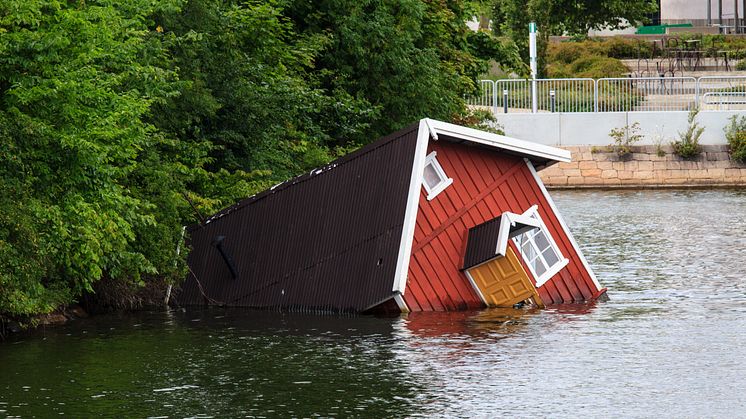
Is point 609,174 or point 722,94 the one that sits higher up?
point 722,94

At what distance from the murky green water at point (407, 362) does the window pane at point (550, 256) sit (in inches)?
37.1

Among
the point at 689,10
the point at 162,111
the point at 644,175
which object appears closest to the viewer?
the point at 162,111

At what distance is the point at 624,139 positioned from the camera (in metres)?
58.7

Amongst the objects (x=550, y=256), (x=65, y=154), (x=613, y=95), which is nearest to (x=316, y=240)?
(x=550, y=256)

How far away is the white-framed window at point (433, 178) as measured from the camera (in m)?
27.9

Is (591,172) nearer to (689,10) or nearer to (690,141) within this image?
(690,141)

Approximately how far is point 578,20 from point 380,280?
53.4 meters

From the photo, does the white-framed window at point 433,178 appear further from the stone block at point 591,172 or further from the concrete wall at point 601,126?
the stone block at point 591,172

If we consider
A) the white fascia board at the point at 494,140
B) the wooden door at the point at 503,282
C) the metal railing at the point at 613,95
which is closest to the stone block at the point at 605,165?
the metal railing at the point at 613,95

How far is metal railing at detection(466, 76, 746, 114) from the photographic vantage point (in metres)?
59.5

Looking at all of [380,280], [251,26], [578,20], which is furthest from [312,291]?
[578,20]

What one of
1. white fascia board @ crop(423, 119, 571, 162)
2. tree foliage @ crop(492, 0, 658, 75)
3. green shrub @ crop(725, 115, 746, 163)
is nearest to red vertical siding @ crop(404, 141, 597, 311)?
white fascia board @ crop(423, 119, 571, 162)

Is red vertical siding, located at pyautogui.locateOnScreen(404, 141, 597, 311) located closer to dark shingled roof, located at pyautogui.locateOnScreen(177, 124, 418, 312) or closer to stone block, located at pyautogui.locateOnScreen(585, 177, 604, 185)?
dark shingled roof, located at pyautogui.locateOnScreen(177, 124, 418, 312)

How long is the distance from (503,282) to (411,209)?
250cm
